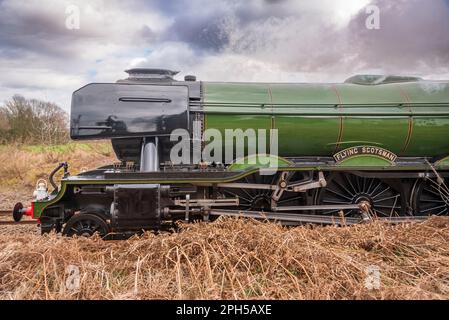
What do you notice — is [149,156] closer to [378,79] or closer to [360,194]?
[360,194]

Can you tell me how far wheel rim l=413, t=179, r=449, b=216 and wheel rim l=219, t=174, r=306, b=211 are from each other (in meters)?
1.77

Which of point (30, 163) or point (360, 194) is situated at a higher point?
point (30, 163)

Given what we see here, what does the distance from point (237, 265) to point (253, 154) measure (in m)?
2.25

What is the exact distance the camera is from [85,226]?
478cm

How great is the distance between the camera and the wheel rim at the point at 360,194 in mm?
5344

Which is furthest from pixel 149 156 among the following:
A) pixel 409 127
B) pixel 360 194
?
pixel 409 127

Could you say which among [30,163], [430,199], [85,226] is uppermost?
[30,163]

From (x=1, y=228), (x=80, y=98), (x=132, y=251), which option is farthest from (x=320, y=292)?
(x=1, y=228)

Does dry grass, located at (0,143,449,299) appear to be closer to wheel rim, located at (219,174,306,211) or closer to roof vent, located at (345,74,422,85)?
wheel rim, located at (219,174,306,211)

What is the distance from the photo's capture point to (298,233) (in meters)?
4.04

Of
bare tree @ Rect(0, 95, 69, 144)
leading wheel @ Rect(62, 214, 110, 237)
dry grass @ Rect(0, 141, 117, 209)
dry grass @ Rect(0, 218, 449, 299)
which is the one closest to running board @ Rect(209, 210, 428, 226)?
dry grass @ Rect(0, 218, 449, 299)

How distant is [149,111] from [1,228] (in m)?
3.78

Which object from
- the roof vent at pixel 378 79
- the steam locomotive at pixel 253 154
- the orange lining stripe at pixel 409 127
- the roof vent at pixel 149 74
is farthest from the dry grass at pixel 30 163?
the orange lining stripe at pixel 409 127
